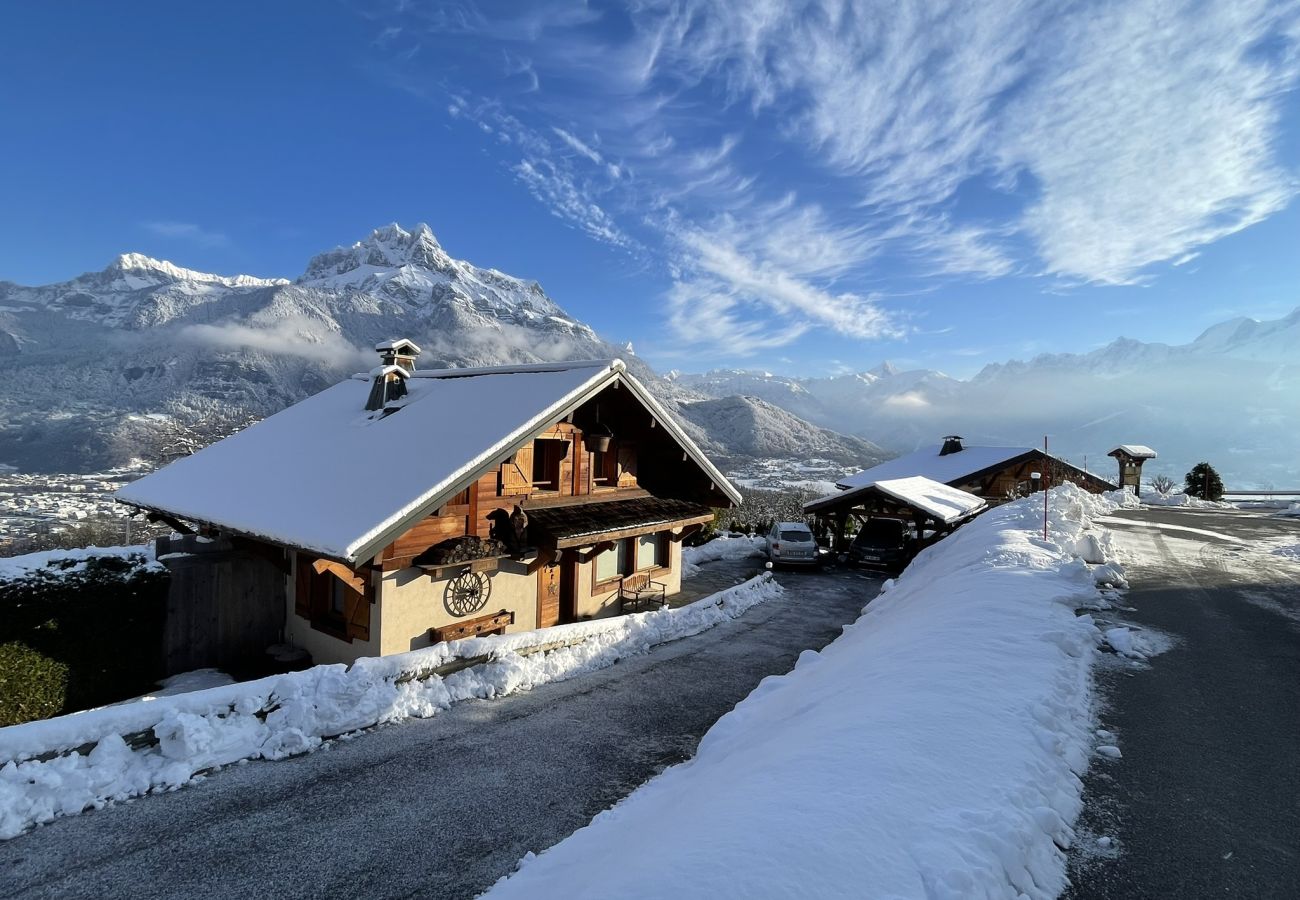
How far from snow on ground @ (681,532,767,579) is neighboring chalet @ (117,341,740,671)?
19.1ft

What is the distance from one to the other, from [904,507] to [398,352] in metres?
17.8

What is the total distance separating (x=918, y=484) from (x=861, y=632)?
1580 centimetres

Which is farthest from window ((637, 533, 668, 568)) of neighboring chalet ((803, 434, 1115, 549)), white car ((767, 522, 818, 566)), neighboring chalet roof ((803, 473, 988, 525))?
neighboring chalet roof ((803, 473, 988, 525))

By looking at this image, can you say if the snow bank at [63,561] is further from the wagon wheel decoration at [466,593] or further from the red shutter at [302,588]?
the wagon wheel decoration at [466,593]

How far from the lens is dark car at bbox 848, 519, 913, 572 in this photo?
21.6m

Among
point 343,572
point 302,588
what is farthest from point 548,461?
point 302,588

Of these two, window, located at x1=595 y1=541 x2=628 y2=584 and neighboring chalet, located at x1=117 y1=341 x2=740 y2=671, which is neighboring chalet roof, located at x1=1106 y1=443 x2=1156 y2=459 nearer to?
neighboring chalet, located at x1=117 y1=341 x2=740 y2=671

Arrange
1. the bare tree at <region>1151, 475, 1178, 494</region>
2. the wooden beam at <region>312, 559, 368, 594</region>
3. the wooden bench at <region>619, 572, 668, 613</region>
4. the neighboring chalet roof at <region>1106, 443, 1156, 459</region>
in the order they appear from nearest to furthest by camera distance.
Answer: the wooden beam at <region>312, 559, 368, 594</region>
the wooden bench at <region>619, 572, 668, 613</region>
the neighboring chalet roof at <region>1106, 443, 1156, 459</region>
the bare tree at <region>1151, 475, 1178, 494</region>

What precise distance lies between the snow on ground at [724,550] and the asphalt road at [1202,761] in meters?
13.8

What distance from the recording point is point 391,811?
234 inches

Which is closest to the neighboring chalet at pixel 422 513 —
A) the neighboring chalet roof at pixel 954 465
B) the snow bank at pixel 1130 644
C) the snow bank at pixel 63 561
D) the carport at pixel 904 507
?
the snow bank at pixel 63 561

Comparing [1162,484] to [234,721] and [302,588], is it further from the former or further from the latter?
[234,721]

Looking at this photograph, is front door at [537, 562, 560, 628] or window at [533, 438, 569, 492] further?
window at [533, 438, 569, 492]

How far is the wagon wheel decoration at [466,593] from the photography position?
1123 cm
